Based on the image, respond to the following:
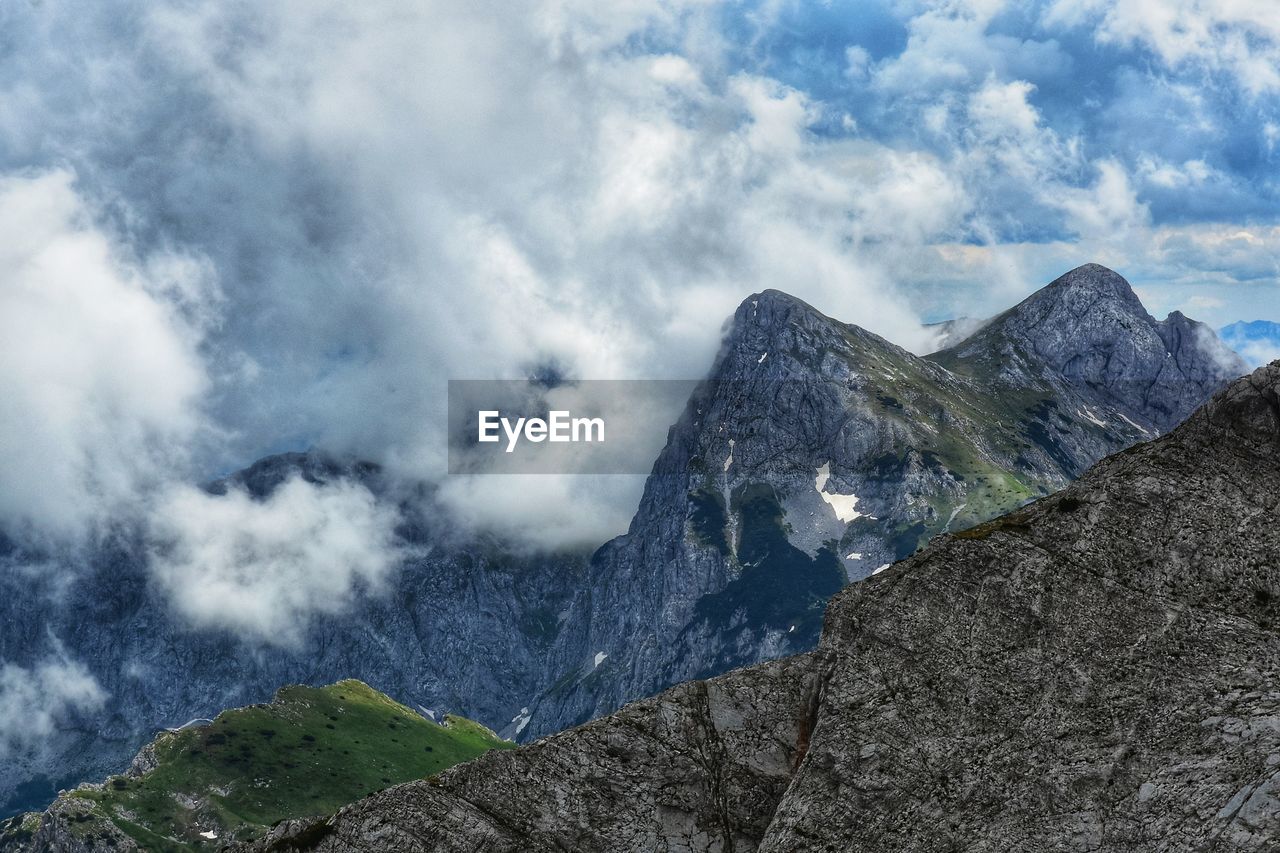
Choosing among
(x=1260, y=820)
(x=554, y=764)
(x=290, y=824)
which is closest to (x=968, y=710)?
(x=1260, y=820)

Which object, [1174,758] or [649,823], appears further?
[649,823]

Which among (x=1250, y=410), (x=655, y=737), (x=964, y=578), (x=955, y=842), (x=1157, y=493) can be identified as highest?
(x=1250, y=410)

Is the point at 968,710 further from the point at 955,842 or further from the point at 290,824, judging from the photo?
the point at 290,824

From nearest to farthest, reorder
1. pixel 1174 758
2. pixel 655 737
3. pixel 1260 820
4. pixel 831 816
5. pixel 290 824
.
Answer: pixel 1260 820 → pixel 1174 758 → pixel 831 816 → pixel 655 737 → pixel 290 824

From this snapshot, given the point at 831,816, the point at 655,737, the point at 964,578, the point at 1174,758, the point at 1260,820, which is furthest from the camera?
the point at 655,737

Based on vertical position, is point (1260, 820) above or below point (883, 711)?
below

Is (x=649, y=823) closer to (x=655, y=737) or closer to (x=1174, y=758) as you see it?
(x=655, y=737)
